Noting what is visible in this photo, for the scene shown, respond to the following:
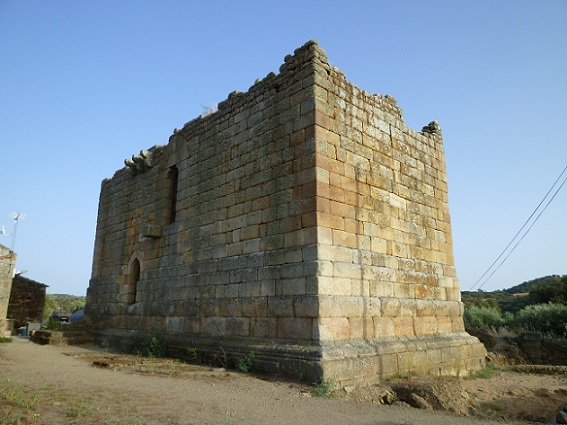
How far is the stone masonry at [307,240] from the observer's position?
627 cm

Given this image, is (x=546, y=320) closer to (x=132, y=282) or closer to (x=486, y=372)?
(x=486, y=372)

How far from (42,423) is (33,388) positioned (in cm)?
182

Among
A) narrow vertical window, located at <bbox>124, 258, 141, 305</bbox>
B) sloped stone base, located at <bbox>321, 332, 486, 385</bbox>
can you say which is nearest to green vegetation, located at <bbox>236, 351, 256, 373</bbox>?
sloped stone base, located at <bbox>321, 332, 486, 385</bbox>

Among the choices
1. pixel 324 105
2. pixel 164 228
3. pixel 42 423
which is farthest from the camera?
pixel 164 228

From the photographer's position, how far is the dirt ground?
4.05m

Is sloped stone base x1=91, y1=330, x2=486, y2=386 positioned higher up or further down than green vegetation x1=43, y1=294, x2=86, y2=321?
further down

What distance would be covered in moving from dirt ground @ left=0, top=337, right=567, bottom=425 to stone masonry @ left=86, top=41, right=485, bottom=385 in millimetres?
578

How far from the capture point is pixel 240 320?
7137 millimetres

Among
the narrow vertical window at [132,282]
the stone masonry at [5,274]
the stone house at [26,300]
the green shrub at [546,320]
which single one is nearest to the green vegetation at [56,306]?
the stone house at [26,300]

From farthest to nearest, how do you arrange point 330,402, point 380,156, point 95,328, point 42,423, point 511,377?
point 95,328
point 511,377
point 380,156
point 330,402
point 42,423

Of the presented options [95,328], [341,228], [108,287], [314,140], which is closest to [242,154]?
[314,140]

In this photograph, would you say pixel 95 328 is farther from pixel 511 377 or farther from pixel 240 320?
pixel 511 377

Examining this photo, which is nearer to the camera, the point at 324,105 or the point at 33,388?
the point at 33,388

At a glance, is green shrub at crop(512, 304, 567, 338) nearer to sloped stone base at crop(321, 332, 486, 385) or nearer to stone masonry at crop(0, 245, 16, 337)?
sloped stone base at crop(321, 332, 486, 385)
